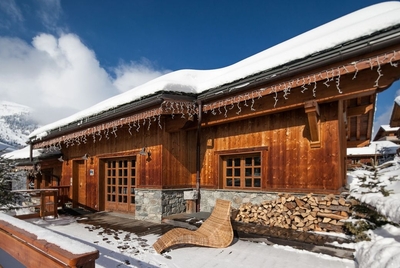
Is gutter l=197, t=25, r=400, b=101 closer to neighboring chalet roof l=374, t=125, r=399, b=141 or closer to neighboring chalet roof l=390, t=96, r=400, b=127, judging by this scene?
neighboring chalet roof l=390, t=96, r=400, b=127

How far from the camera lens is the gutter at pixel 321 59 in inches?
161

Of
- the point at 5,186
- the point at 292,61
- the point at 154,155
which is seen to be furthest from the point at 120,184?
the point at 292,61

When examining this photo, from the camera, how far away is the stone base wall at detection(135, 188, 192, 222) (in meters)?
7.28

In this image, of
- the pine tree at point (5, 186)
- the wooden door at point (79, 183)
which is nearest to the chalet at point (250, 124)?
the wooden door at point (79, 183)

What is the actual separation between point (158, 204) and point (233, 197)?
219 cm

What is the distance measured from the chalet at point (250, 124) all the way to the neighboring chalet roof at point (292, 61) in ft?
0.06

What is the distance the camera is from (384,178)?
7.83 m

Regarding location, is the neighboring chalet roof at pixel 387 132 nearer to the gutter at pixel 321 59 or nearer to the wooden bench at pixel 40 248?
the gutter at pixel 321 59

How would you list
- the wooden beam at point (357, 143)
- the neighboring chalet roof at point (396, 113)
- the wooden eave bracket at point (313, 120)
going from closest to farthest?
the wooden eave bracket at point (313, 120) < the wooden beam at point (357, 143) < the neighboring chalet roof at point (396, 113)

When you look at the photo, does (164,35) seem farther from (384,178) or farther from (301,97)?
(384,178)

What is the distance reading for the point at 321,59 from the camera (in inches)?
188

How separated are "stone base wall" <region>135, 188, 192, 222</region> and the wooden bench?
473 cm

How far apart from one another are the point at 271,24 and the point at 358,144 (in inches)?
291

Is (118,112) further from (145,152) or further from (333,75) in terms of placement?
(333,75)
